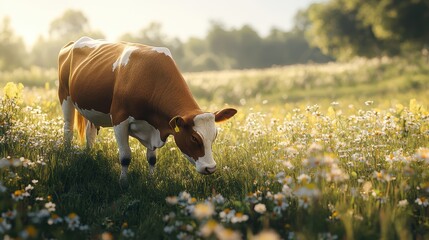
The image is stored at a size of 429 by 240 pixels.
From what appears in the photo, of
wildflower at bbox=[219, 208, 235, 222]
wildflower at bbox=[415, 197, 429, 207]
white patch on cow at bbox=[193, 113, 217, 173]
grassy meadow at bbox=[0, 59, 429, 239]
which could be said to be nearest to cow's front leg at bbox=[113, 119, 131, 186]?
grassy meadow at bbox=[0, 59, 429, 239]

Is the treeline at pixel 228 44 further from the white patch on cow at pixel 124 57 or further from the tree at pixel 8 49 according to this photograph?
the white patch on cow at pixel 124 57

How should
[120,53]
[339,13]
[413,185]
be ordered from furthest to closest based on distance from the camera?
[339,13]
[120,53]
[413,185]

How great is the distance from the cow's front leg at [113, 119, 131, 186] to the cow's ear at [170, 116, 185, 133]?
0.74m

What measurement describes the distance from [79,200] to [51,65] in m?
67.1

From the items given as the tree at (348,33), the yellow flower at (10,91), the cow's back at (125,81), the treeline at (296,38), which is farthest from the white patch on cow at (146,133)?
the tree at (348,33)

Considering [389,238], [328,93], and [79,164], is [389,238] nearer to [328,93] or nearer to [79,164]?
[79,164]

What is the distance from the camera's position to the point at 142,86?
17.5ft

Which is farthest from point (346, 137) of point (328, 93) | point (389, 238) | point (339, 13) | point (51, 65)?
point (51, 65)

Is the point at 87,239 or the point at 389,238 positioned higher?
the point at 389,238

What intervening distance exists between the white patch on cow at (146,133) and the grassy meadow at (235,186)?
355 millimetres

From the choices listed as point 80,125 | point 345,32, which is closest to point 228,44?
point 345,32

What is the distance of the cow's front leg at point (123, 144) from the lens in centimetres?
545

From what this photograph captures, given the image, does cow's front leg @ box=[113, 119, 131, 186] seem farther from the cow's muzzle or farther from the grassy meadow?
the cow's muzzle

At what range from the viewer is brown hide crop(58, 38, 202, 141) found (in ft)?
17.3
